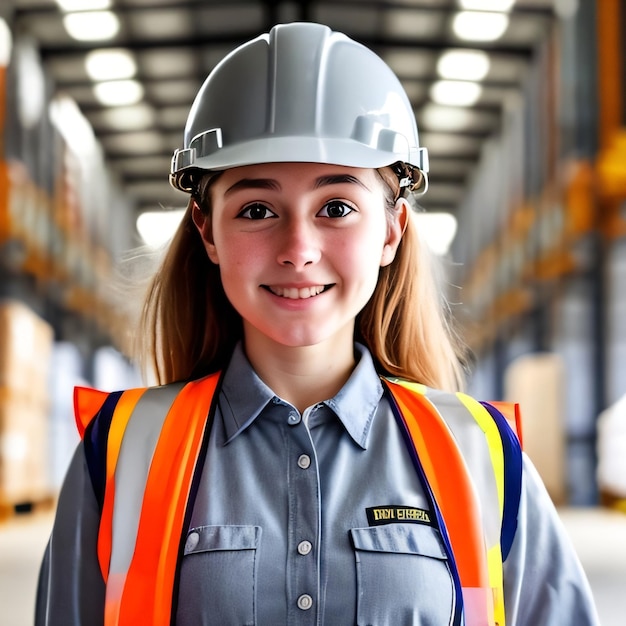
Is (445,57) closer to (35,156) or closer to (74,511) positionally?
(35,156)

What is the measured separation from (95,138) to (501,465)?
14.1 metres

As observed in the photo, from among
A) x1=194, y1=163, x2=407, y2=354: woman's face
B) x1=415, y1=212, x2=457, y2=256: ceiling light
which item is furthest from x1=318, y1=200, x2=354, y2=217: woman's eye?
x1=415, y1=212, x2=457, y2=256: ceiling light

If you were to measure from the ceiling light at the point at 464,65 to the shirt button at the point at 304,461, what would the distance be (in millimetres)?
11659

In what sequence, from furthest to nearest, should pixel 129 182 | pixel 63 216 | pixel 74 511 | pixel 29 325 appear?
pixel 129 182 → pixel 63 216 → pixel 29 325 → pixel 74 511

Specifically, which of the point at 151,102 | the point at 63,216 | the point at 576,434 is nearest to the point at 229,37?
the point at 151,102

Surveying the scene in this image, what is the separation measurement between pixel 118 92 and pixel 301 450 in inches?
496

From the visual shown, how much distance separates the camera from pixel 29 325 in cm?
984

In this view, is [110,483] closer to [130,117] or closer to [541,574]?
[541,574]

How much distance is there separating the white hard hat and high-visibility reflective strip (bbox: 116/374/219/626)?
1.45ft

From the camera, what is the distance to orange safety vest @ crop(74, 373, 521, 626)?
4.59 feet

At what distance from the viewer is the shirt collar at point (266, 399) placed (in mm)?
1519

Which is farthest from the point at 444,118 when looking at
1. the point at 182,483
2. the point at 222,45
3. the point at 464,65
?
the point at 182,483

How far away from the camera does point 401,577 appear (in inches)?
55.1

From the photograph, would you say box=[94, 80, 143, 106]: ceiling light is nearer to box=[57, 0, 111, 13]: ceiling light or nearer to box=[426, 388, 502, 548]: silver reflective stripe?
box=[57, 0, 111, 13]: ceiling light
